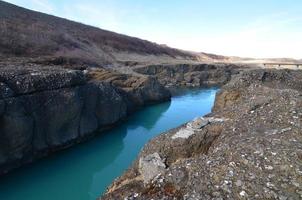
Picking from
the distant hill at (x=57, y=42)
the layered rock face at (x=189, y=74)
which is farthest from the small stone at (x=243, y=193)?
the layered rock face at (x=189, y=74)

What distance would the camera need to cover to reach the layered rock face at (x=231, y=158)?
862 centimetres

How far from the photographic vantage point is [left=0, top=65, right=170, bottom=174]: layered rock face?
19438mm

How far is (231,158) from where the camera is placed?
392 inches

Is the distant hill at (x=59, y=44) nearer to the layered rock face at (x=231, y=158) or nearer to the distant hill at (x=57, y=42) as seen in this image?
the distant hill at (x=57, y=42)

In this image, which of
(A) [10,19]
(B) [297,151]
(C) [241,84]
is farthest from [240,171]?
(A) [10,19]

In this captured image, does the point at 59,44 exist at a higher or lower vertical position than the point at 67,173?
higher

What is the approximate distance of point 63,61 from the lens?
40.8 meters

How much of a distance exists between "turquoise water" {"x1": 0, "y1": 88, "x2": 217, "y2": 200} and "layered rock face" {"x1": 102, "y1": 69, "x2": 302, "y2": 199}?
19.3 feet

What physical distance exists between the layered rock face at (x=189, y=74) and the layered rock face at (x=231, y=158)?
44.5m

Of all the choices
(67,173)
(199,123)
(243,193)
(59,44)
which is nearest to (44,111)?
(67,173)

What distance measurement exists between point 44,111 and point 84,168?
15.2ft

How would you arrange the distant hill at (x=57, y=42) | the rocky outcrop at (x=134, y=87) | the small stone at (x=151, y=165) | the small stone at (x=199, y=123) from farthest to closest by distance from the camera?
the distant hill at (x=57, y=42), the rocky outcrop at (x=134, y=87), the small stone at (x=199, y=123), the small stone at (x=151, y=165)

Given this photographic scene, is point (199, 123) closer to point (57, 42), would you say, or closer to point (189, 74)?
point (57, 42)

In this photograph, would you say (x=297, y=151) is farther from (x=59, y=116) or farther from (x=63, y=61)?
(x=63, y=61)
